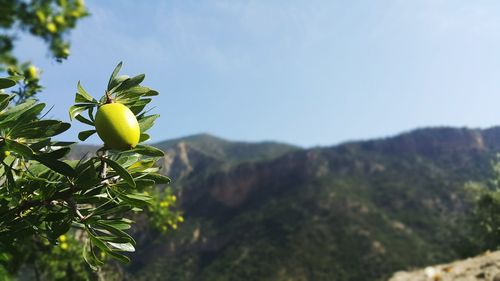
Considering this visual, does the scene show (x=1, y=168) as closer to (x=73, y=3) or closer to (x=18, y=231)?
(x=18, y=231)

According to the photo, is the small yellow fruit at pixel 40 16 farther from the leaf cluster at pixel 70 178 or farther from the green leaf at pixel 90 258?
the green leaf at pixel 90 258

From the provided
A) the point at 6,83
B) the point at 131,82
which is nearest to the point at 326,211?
the point at 131,82

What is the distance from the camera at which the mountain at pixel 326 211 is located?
86688 mm

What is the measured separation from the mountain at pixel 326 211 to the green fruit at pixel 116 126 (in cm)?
7277

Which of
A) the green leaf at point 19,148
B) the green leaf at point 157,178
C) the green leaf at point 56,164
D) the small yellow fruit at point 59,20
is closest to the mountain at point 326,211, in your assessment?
the small yellow fruit at point 59,20

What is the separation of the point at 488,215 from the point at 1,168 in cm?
1600

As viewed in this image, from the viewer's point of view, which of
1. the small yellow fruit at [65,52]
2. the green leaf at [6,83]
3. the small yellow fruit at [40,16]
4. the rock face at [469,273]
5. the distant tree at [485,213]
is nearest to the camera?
the green leaf at [6,83]

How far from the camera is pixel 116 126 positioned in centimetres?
159

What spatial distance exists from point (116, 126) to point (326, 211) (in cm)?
10030

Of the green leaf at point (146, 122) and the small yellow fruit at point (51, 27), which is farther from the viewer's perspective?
the small yellow fruit at point (51, 27)

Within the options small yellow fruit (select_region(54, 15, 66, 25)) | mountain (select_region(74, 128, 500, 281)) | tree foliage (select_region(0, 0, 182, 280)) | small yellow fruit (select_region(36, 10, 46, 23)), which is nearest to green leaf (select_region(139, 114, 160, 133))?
tree foliage (select_region(0, 0, 182, 280))

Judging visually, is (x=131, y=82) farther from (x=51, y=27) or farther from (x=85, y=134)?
(x=51, y=27)

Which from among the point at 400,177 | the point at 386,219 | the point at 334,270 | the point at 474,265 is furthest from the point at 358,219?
the point at 474,265

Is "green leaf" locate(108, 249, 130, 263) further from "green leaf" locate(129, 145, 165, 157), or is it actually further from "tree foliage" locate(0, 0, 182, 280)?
"green leaf" locate(129, 145, 165, 157)
